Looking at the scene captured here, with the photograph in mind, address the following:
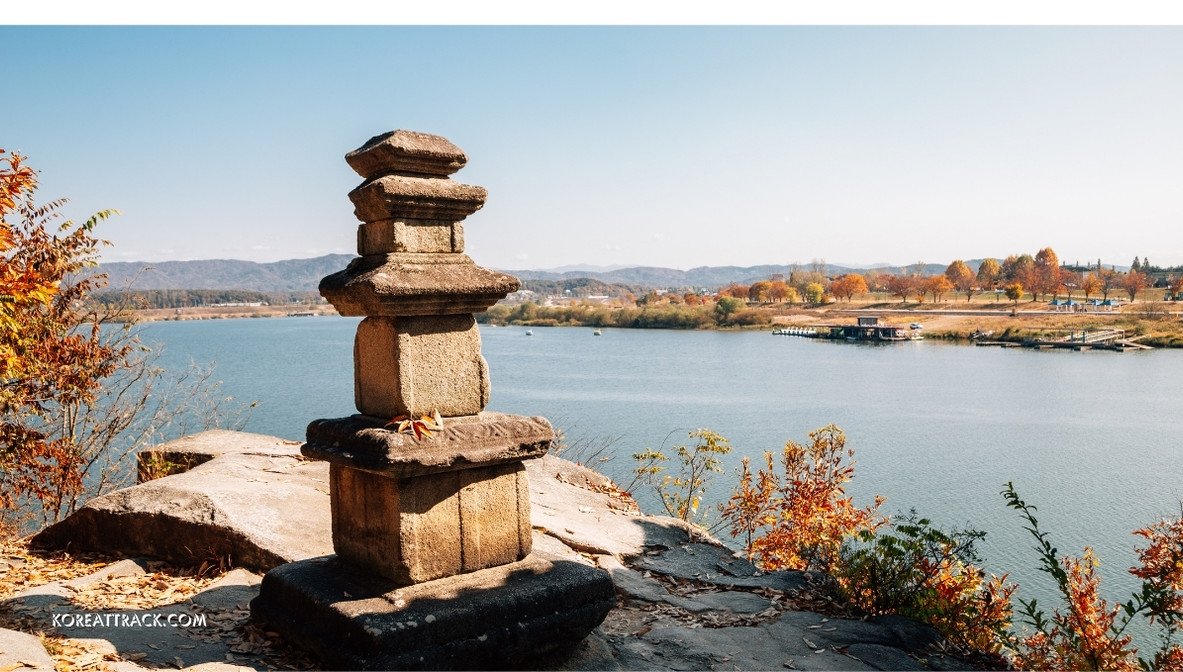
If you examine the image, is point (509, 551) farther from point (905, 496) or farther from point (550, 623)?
point (905, 496)

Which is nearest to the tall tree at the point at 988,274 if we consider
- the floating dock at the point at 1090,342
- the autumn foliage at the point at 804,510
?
the floating dock at the point at 1090,342

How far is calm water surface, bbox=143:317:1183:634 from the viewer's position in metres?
16.3

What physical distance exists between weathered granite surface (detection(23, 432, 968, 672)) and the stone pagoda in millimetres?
360

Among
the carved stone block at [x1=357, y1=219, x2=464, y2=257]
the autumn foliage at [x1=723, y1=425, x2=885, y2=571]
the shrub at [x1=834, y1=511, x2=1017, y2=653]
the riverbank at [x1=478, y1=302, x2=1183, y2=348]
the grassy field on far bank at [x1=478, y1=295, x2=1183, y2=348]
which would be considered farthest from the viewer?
the grassy field on far bank at [x1=478, y1=295, x2=1183, y2=348]

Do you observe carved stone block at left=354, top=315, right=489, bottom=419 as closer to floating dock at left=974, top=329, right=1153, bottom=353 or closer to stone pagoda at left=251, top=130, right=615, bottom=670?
stone pagoda at left=251, top=130, right=615, bottom=670

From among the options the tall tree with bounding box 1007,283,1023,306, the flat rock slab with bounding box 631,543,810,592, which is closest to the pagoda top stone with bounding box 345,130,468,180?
the flat rock slab with bounding box 631,543,810,592

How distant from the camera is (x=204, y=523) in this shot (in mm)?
5422

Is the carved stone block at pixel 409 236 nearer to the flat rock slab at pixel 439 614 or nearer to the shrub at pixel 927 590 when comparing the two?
the flat rock slab at pixel 439 614

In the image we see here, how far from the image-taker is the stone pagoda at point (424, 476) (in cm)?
407

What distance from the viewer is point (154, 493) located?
570 cm

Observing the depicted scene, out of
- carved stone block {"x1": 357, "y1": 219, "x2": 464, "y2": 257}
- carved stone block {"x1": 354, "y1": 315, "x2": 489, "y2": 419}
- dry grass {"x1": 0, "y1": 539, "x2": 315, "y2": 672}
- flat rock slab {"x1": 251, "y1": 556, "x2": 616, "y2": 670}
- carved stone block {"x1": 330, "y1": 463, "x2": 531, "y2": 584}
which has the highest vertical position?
carved stone block {"x1": 357, "y1": 219, "x2": 464, "y2": 257}

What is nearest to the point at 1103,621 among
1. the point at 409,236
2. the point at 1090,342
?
the point at 409,236

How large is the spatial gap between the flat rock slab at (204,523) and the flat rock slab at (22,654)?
1.54 metres

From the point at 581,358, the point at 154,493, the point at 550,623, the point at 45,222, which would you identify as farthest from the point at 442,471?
the point at 581,358
